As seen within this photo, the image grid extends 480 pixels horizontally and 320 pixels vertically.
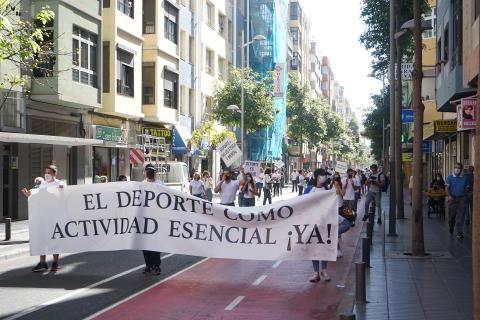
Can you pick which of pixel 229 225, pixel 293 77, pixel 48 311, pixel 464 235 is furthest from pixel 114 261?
pixel 293 77

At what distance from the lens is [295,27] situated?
3735 inches

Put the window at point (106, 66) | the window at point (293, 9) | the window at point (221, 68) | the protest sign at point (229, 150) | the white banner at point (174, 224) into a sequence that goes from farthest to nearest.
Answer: the window at point (293, 9) → the window at point (221, 68) → the window at point (106, 66) → the protest sign at point (229, 150) → the white banner at point (174, 224)

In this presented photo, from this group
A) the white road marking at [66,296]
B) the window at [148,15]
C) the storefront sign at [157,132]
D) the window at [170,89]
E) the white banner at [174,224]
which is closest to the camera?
the white road marking at [66,296]

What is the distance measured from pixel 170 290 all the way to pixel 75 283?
5.57 ft

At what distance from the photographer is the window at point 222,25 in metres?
50.0

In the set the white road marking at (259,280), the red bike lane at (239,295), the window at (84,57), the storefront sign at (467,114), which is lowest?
the white road marking at (259,280)

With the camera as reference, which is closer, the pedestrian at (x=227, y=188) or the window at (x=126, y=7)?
the pedestrian at (x=227, y=188)

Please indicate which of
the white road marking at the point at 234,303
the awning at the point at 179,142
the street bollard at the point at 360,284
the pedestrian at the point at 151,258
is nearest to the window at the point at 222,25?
the awning at the point at 179,142

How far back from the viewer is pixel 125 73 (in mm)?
30984

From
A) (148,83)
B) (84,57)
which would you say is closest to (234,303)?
(84,57)

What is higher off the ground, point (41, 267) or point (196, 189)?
point (196, 189)

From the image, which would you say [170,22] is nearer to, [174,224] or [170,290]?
[174,224]

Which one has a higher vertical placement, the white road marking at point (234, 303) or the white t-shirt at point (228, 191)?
the white t-shirt at point (228, 191)

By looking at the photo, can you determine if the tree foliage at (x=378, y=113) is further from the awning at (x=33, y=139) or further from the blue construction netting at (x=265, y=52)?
the awning at (x=33, y=139)
